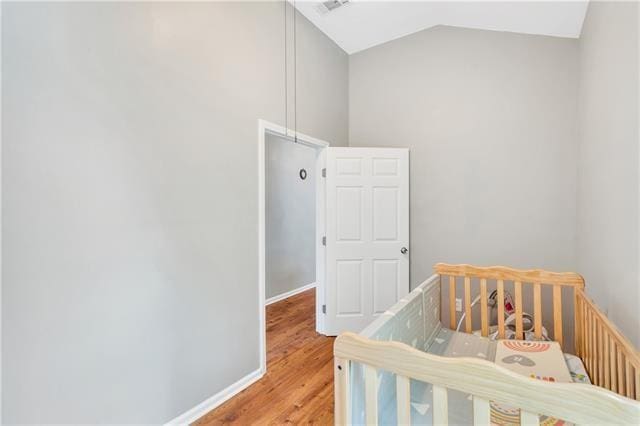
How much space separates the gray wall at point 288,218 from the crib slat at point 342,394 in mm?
3410

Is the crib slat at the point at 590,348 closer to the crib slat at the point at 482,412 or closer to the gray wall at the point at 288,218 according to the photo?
the crib slat at the point at 482,412

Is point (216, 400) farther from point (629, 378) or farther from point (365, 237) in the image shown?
point (629, 378)

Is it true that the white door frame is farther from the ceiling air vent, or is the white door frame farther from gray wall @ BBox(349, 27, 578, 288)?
the ceiling air vent

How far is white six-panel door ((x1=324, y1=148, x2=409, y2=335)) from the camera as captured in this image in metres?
3.38

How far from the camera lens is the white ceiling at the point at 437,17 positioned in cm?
274

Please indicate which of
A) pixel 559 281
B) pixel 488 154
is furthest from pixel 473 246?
pixel 559 281

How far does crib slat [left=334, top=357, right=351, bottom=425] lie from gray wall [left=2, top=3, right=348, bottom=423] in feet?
3.79

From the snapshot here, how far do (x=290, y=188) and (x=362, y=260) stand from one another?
6.77 feet

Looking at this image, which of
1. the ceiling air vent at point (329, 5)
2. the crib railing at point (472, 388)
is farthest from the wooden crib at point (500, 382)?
the ceiling air vent at point (329, 5)

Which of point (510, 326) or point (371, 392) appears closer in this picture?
point (371, 392)

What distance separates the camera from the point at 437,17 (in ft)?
10.6

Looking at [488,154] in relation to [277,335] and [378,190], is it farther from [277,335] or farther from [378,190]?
[277,335]

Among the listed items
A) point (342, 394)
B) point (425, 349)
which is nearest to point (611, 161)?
point (425, 349)

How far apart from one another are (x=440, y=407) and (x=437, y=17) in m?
3.43
